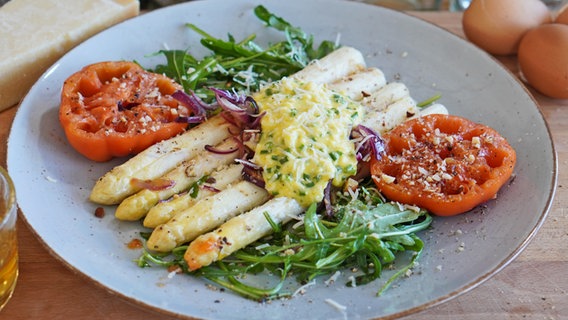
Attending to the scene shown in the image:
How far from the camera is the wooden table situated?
310 centimetres

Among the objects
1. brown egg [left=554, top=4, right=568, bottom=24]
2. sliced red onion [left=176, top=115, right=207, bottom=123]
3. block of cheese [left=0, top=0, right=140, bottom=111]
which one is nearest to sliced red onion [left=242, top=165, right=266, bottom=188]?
sliced red onion [left=176, top=115, right=207, bottom=123]

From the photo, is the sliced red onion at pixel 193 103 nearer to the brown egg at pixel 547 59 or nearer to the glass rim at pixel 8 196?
the glass rim at pixel 8 196

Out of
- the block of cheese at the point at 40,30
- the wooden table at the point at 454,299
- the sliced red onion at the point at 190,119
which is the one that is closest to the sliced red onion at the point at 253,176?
the sliced red onion at the point at 190,119

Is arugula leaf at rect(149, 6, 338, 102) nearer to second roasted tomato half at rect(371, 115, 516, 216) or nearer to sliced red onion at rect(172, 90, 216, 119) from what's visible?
sliced red onion at rect(172, 90, 216, 119)

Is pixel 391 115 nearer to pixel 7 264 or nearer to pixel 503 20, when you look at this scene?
pixel 503 20

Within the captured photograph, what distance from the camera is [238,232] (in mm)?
3221

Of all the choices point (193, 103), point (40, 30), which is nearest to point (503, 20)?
point (193, 103)

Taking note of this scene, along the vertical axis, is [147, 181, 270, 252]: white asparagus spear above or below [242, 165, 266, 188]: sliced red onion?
below

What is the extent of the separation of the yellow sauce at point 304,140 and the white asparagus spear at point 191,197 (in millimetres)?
150

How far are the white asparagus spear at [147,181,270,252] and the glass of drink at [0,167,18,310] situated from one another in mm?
604

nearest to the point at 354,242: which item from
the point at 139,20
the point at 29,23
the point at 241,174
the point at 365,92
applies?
the point at 241,174

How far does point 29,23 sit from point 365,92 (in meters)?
2.20

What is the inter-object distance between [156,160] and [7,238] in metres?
0.92

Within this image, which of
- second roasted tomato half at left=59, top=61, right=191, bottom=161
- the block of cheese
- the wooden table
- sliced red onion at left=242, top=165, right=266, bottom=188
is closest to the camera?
the wooden table
